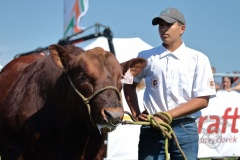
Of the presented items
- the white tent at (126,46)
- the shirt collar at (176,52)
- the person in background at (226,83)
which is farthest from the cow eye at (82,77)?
the white tent at (126,46)

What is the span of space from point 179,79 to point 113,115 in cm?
81

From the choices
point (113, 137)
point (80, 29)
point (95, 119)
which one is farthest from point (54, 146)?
point (80, 29)

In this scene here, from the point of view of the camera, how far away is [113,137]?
8.41 meters

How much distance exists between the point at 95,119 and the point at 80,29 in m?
8.44

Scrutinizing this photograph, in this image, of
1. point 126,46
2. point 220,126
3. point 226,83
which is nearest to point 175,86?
point 220,126

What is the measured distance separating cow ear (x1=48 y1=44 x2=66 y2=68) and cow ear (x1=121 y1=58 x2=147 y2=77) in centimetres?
56

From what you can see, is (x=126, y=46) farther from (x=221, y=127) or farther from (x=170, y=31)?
(x=170, y=31)

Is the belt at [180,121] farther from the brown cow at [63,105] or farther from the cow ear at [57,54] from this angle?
the cow ear at [57,54]

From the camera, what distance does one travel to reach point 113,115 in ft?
12.6

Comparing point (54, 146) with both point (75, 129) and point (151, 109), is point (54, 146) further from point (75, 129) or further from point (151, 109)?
point (151, 109)

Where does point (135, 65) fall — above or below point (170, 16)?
below

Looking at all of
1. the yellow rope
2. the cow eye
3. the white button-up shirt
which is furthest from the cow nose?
the white button-up shirt

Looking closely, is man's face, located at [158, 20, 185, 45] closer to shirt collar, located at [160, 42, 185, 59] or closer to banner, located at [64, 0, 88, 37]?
shirt collar, located at [160, 42, 185, 59]

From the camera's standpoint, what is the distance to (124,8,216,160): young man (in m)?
4.33
